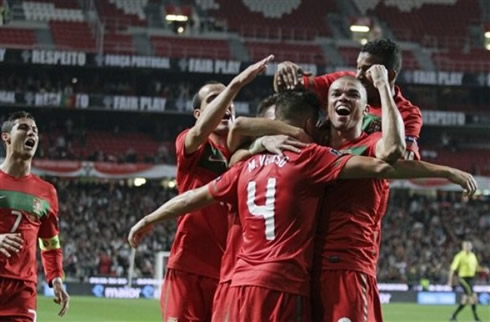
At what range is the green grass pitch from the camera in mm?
21364

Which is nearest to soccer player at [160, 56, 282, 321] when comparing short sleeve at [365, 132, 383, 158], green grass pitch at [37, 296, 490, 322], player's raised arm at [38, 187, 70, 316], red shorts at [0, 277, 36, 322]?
short sleeve at [365, 132, 383, 158]

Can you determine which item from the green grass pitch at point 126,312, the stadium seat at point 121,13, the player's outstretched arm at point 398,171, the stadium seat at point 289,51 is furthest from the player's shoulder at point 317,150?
the stadium seat at point 121,13

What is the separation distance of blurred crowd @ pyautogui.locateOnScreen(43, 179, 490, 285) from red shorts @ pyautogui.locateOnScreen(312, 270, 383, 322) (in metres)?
29.7

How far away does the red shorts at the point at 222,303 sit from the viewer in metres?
5.98

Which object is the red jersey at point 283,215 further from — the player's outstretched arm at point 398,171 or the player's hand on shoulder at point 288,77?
the player's hand on shoulder at point 288,77

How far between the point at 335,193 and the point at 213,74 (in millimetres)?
40834

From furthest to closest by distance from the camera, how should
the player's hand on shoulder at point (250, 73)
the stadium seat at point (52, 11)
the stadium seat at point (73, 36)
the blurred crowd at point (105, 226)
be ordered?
the stadium seat at point (52, 11) → the stadium seat at point (73, 36) → the blurred crowd at point (105, 226) → the player's hand on shoulder at point (250, 73)

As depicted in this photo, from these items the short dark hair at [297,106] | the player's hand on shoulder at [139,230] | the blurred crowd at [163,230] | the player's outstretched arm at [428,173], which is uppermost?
the short dark hair at [297,106]

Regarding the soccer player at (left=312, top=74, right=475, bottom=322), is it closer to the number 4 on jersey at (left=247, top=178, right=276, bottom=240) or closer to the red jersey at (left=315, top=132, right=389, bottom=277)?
the red jersey at (left=315, top=132, right=389, bottom=277)

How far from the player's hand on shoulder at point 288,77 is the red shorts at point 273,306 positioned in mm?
1452

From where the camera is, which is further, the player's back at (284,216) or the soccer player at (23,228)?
the soccer player at (23,228)

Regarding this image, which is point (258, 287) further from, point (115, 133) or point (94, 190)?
point (115, 133)

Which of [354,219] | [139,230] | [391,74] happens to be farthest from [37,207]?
[354,219]

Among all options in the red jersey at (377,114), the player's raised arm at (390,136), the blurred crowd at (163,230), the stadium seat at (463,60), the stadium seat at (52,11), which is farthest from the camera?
the stadium seat at (463,60)
